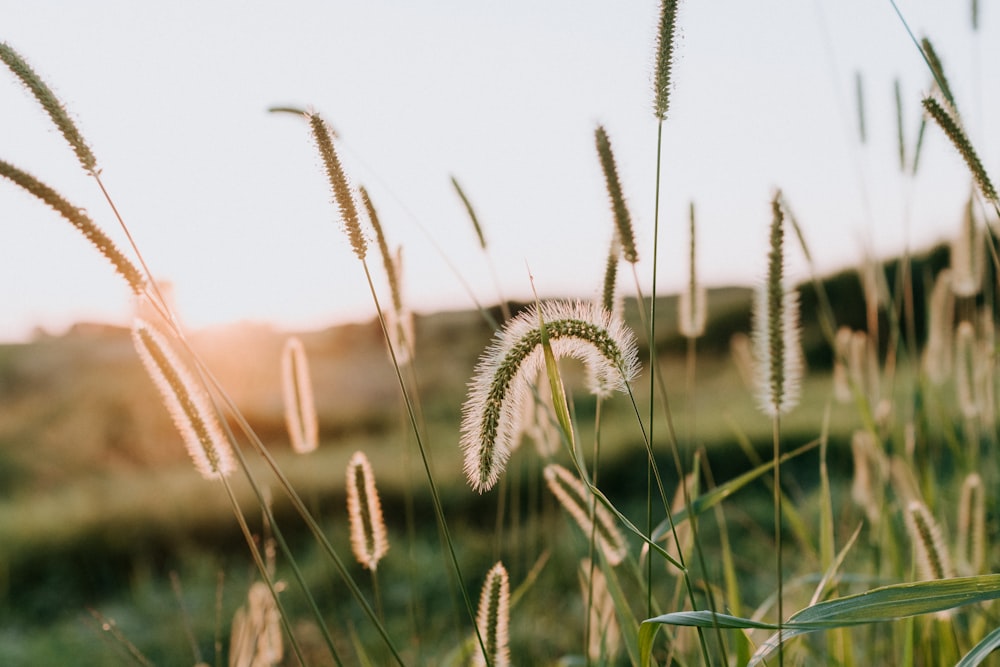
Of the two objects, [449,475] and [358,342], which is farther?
[358,342]

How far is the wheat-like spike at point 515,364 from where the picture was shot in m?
0.95

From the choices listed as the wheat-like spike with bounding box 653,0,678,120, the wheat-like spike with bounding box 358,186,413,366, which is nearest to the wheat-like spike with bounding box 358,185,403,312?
the wheat-like spike with bounding box 358,186,413,366

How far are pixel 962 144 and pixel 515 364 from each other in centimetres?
87

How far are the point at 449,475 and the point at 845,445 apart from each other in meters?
3.10

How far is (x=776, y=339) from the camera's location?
4.15ft

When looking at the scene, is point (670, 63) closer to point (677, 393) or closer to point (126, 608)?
point (126, 608)

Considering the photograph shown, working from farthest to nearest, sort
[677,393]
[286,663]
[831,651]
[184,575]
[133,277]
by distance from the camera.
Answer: [677,393], [184,575], [286,663], [831,651], [133,277]

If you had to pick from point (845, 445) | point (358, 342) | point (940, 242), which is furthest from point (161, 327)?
point (940, 242)

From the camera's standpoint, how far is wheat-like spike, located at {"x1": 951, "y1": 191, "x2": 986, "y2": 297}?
2482 millimetres

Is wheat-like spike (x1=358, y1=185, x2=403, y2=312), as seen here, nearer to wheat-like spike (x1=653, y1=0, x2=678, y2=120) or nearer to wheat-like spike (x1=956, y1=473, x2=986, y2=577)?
wheat-like spike (x1=653, y1=0, x2=678, y2=120)

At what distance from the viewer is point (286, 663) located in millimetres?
3248

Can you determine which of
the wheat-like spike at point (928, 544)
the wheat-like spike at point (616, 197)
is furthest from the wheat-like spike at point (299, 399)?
the wheat-like spike at point (928, 544)

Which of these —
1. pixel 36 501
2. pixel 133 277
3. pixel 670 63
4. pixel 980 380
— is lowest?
pixel 36 501

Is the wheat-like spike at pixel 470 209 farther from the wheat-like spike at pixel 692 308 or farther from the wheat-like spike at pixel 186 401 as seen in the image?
the wheat-like spike at pixel 186 401
